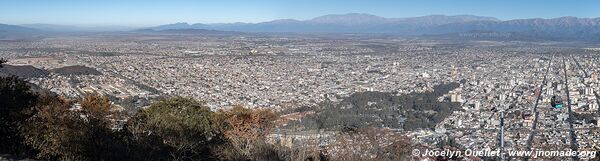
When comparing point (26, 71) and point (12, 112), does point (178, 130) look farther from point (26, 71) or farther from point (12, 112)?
point (26, 71)

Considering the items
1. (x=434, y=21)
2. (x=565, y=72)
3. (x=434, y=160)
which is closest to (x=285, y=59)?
(x=565, y=72)

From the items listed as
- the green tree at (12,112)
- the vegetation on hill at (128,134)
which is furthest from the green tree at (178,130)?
the green tree at (12,112)

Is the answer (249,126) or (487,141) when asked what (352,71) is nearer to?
(487,141)

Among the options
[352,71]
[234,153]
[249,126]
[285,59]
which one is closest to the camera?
[234,153]

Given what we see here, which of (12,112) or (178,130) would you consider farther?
(178,130)

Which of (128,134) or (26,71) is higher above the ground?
(128,134)

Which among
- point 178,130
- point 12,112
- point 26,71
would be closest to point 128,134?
point 178,130

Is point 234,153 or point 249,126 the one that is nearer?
point 234,153

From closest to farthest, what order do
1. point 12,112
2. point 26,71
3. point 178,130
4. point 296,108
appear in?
point 12,112 → point 178,130 → point 296,108 → point 26,71

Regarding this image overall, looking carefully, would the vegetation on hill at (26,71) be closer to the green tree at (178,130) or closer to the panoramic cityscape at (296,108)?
the panoramic cityscape at (296,108)

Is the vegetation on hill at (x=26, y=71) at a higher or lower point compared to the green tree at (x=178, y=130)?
lower

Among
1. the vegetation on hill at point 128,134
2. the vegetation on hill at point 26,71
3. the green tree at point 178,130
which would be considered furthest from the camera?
the vegetation on hill at point 26,71
